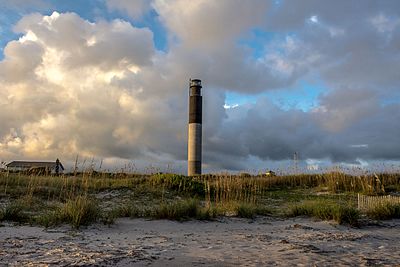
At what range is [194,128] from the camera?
39.2 meters

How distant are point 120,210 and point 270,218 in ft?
12.1

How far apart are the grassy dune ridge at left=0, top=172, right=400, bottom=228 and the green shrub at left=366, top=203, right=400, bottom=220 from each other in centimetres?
3

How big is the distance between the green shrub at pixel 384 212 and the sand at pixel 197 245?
1.12 meters

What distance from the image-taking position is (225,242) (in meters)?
7.07

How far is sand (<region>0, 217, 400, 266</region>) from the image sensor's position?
5.53m

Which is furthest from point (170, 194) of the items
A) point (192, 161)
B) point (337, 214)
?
point (192, 161)

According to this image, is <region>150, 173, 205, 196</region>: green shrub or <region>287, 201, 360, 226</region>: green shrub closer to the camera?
<region>287, 201, 360, 226</region>: green shrub

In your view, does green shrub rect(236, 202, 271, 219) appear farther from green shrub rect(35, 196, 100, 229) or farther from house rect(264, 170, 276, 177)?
house rect(264, 170, 276, 177)

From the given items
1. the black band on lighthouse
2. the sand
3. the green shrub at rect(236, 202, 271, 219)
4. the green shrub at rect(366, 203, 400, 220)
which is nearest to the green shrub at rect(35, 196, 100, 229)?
the sand

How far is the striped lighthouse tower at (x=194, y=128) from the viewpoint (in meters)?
38.3

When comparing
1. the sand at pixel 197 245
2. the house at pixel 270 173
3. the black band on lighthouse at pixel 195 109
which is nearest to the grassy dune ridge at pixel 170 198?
the sand at pixel 197 245

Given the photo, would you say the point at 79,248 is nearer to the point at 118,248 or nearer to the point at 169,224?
the point at 118,248

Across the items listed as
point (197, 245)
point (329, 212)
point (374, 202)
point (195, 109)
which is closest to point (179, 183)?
point (374, 202)

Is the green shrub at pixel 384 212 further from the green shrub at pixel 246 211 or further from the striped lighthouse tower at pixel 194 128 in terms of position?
the striped lighthouse tower at pixel 194 128
